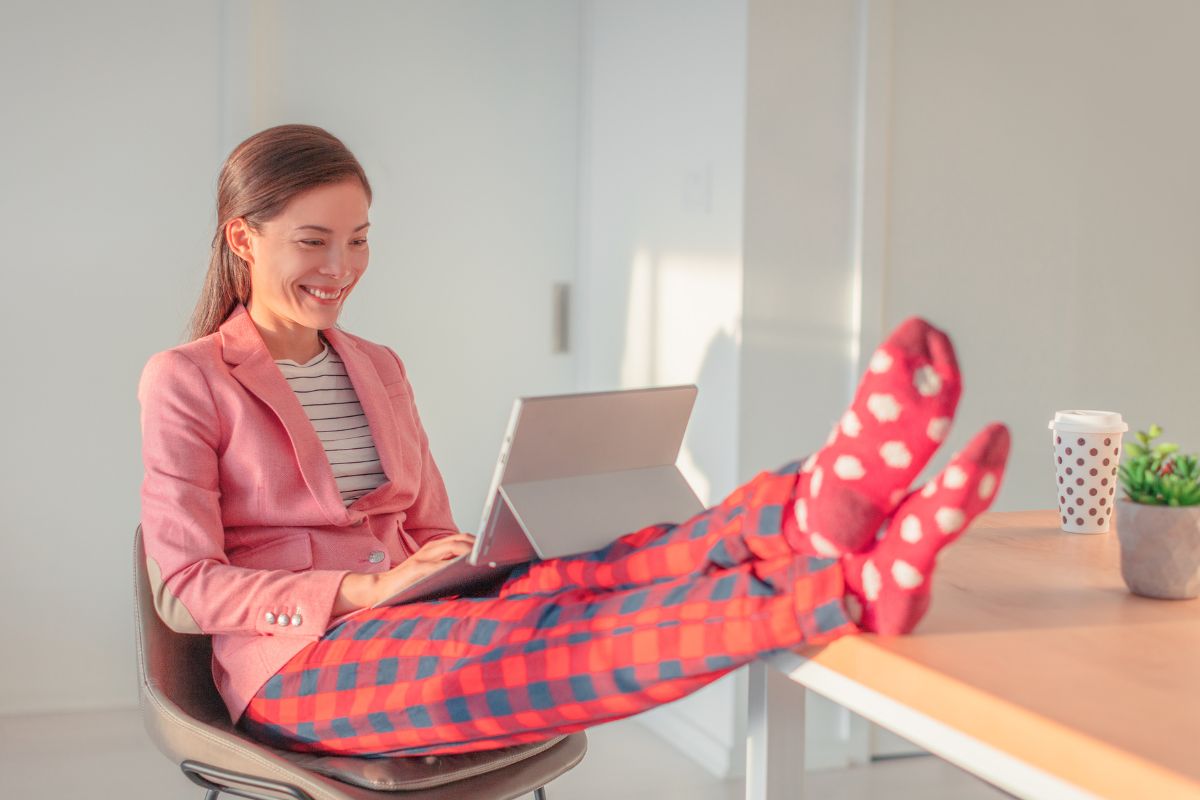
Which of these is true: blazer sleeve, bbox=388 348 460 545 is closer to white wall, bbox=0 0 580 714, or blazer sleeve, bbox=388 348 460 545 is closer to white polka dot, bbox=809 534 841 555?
white polka dot, bbox=809 534 841 555

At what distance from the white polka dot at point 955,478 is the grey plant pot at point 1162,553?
303mm

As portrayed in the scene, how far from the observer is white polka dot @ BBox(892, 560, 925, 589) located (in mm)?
781

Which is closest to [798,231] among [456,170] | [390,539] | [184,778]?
[456,170]

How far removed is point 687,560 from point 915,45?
1844 millimetres

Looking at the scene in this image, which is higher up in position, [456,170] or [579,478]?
[456,170]

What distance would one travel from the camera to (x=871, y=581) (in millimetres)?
801

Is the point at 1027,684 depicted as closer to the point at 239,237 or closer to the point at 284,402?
the point at 284,402

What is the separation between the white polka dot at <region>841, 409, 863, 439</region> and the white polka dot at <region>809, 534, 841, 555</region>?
0.24ft

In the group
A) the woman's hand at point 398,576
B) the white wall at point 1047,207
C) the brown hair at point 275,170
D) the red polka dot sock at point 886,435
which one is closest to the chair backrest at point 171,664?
the woman's hand at point 398,576

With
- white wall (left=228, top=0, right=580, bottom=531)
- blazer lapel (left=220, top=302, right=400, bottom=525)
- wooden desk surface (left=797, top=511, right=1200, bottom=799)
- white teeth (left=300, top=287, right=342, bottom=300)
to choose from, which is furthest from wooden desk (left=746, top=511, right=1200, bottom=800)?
white wall (left=228, top=0, right=580, bottom=531)

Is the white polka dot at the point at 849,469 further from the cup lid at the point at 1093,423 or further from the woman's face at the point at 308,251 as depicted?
the woman's face at the point at 308,251

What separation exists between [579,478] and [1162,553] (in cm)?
51

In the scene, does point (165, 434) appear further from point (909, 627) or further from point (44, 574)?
point (44, 574)

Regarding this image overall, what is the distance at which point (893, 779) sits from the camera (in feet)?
7.98
